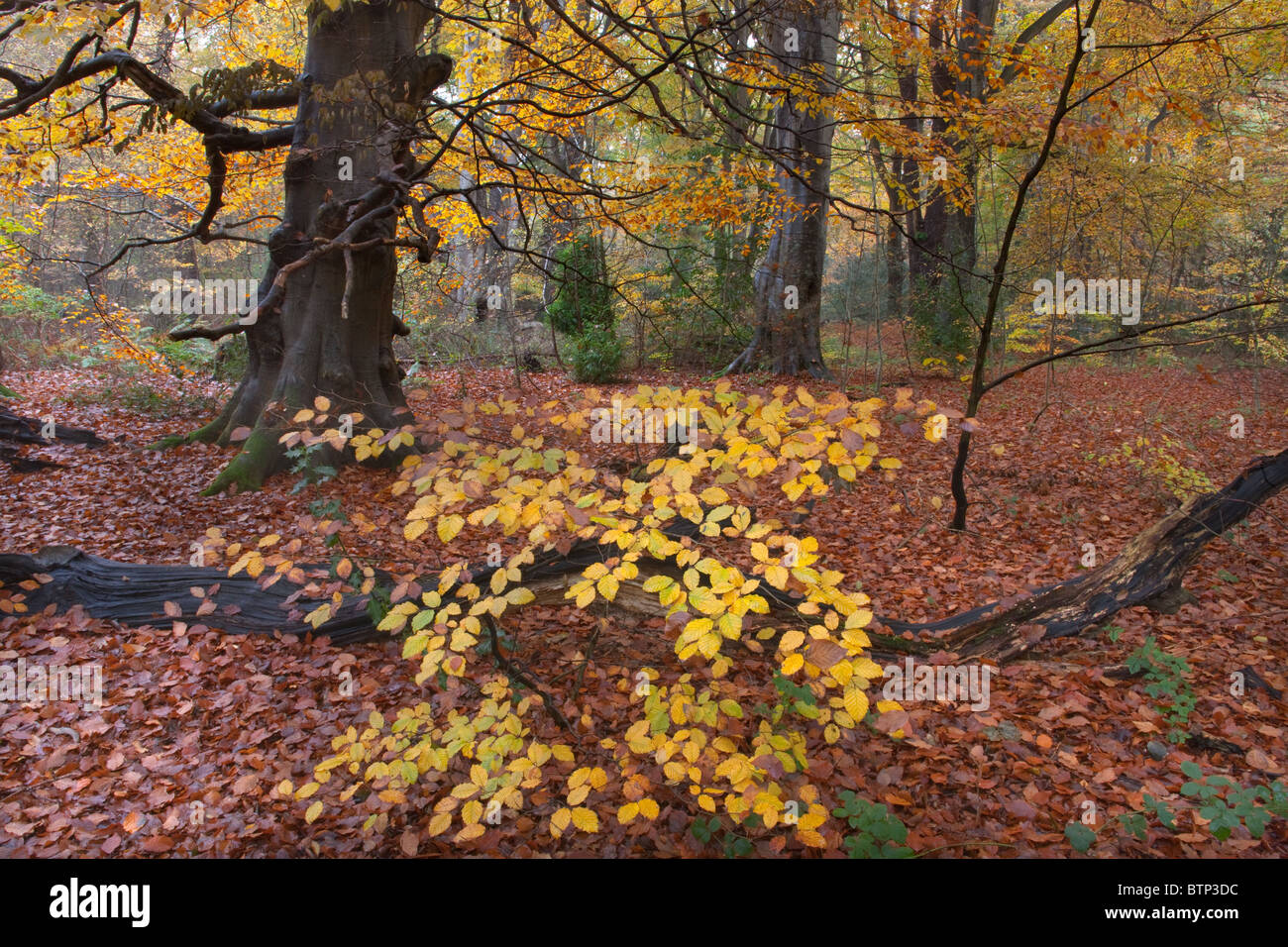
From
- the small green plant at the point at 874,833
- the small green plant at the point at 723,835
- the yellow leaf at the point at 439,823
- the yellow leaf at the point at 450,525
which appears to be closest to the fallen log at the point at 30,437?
the yellow leaf at the point at 439,823

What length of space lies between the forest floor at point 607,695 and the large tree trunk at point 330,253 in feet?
2.55

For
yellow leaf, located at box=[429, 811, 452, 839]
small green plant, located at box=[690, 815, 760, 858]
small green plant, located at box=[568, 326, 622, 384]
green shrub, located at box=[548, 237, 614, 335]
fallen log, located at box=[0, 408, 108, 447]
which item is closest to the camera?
yellow leaf, located at box=[429, 811, 452, 839]

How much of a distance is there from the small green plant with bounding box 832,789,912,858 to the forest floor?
17 centimetres

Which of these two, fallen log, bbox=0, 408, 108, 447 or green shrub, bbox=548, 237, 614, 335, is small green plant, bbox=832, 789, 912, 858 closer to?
fallen log, bbox=0, 408, 108, 447

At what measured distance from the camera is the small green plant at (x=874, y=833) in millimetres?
2490

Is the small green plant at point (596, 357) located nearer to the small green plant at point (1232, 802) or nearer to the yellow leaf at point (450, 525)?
the yellow leaf at point (450, 525)

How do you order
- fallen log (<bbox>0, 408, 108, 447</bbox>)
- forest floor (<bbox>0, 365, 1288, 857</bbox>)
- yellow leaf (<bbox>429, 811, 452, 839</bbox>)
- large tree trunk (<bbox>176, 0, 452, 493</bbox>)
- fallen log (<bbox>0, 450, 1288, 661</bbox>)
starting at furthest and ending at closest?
1. fallen log (<bbox>0, 408, 108, 447</bbox>)
2. large tree trunk (<bbox>176, 0, 452, 493</bbox>)
3. fallen log (<bbox>0, 450, 1288, 661</bbox>)
4. forest floor (<bbox>0, 365, 1288, 857</bbox>)
5. yellow leaf (<bbox>429, 811, 452, 839</bbox>)

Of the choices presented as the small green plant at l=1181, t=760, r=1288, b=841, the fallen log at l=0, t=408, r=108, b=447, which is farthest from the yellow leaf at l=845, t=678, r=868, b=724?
the fallen log at l=0, t=408, r=108, b=447

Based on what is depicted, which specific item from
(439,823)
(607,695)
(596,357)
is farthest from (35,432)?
(439,823)

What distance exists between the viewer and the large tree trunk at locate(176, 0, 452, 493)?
6.16 metres

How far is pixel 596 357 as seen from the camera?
37.8ft

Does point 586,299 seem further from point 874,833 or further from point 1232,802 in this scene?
point 1232,802

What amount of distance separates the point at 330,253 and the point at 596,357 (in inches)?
217
